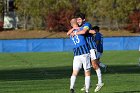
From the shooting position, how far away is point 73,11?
70.0 meters

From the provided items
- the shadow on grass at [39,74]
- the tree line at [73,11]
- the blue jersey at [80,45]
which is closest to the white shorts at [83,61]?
the blue jersey at [80,45]

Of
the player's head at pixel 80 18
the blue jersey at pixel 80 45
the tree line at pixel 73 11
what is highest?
the player's head at pixel 80 18

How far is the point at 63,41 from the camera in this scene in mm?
53469

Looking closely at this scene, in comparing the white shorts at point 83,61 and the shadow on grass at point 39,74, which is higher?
the white shorts at point 83,61

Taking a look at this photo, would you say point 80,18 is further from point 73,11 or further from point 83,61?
point 73,11

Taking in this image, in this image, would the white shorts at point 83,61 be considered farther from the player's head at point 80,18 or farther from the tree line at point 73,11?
the tree line at point 73,11

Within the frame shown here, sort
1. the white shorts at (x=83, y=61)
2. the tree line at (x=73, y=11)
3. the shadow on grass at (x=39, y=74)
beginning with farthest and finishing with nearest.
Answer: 1. the tree line at (x=73, y=11)
2. the shadow on grass at (x=39, y=74)
3. the white shorts at (x=83, y=61)

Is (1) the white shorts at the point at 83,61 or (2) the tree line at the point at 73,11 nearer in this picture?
(1) the white shorts at the point at 83,61

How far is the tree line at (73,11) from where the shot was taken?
6981 centimetres

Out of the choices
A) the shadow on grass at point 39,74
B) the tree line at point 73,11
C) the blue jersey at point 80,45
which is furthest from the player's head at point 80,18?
the tree line at point 73,11

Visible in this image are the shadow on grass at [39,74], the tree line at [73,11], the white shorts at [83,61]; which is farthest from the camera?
the tree line at [73,11]

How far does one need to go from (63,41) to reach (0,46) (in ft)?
21.1

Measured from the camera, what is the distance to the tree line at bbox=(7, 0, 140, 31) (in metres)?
69.8

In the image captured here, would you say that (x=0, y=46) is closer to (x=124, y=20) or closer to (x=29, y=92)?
(x=124, y=20)
